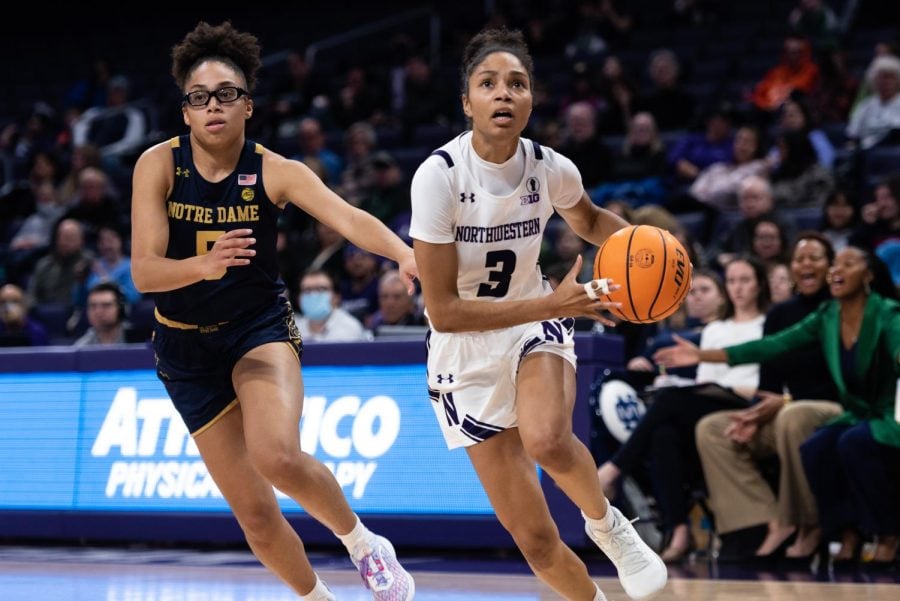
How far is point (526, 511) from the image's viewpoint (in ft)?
13.5

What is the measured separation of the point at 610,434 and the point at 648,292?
11.1 ft

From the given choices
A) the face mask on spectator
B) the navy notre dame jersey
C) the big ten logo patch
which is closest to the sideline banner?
the face mask on spectator

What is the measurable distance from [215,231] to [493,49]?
1.17 meters

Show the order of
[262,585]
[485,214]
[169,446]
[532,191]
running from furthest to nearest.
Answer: [169,446], [262,585], [532,191], [485,214]

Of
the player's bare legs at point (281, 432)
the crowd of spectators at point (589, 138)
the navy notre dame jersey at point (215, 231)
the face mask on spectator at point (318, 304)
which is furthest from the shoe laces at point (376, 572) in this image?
the face mask on spectator at point (318, 304)

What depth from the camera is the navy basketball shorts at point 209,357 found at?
14.8 ft

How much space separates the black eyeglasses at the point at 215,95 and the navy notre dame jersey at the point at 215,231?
0.21 metres

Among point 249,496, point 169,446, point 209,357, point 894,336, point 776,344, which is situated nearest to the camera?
point 249,496

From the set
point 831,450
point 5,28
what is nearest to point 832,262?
point 831,450

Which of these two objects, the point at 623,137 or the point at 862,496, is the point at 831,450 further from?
the point at 623,137

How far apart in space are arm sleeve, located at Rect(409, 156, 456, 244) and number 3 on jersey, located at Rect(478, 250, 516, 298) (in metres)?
0.17

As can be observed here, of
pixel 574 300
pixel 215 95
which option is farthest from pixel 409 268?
pixel 215 95

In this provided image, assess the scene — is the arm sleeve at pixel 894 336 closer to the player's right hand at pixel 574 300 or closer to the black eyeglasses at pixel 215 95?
the player's right hand at pixel 574 300

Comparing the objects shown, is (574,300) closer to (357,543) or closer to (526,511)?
(526,511)
